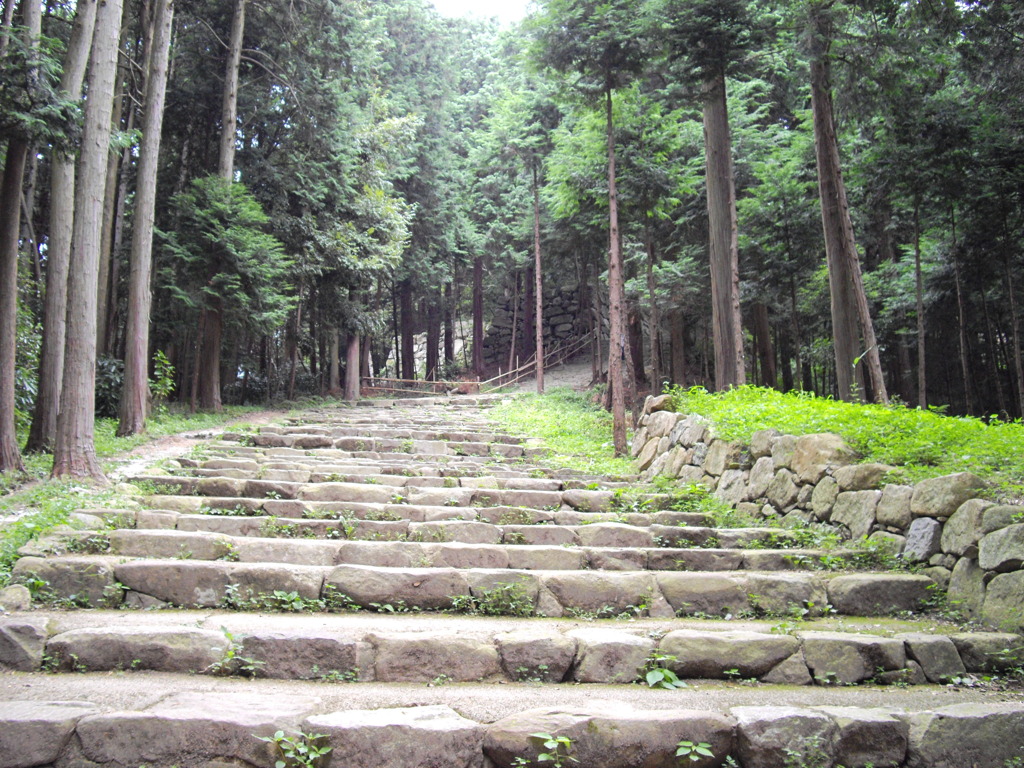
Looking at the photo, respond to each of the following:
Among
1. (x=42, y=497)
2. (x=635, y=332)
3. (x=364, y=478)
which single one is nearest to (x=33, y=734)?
(x=42, y=497)

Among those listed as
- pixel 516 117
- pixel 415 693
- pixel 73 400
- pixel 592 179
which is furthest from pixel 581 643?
pixel 516 117

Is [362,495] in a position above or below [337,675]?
above

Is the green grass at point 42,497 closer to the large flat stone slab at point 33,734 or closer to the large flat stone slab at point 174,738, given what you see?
the large flat stone slab at point 33,734

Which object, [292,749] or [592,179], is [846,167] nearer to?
[592,179]

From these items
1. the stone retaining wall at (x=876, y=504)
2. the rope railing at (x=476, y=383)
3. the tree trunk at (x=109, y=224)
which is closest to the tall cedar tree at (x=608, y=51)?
the stone retaining wall at (x=876, y=504)

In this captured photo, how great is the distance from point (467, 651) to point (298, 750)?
1.05 meters

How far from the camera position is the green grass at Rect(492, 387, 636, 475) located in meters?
9.71

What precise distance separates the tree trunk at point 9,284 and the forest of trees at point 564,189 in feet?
0.09

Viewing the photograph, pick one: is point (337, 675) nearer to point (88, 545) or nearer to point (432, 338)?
point (88, 545)

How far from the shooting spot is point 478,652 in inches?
143

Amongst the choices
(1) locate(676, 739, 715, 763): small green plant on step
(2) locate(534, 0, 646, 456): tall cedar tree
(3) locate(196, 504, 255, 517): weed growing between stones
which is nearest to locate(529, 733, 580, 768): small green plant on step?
(1) locate(676, 739, 715, 763): small green plant on step

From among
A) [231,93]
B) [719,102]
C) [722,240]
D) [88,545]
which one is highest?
[231,93]

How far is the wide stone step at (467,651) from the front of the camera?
3484mm

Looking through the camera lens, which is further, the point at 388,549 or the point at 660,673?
the point at 388,549
